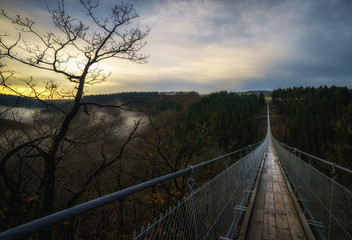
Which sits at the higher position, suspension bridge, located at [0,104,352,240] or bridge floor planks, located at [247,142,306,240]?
suspension bridge, located at [0,104,352,240]

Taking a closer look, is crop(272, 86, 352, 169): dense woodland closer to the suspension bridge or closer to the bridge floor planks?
the bridge floor planks

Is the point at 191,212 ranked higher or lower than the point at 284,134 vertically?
higher

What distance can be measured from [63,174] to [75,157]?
958mm

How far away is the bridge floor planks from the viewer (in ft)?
11.7

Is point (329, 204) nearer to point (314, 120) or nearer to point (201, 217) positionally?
point (201, 217)

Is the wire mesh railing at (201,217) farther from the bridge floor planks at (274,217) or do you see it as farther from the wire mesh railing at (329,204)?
the wire mesh railing at (329,204)

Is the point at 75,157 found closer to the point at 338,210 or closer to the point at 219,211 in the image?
the point at 219,211

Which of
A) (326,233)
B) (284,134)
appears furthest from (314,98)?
(326,233)

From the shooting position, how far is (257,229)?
3.74 meters

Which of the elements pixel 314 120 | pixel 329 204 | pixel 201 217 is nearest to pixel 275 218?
pixel 329 204

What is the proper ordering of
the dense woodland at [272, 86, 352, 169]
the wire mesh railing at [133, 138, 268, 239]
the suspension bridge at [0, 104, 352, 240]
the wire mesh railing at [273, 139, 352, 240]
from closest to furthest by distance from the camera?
the suspension bridge at [0, 104, 352, 240] → the wire mesh railing at [133, 138, 268, 239] → the wire mesh railing at [273, 139, 352, 240] → the dense woodland at [272, 86, 352, 169]

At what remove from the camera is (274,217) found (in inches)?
167

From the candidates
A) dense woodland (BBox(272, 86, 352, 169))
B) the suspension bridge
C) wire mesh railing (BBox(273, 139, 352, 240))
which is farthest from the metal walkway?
dense woodland (BBox(272, 86, 352, 169))

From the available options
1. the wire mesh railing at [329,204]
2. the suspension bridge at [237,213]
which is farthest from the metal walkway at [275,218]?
the wire mesh railing at [329,204]
